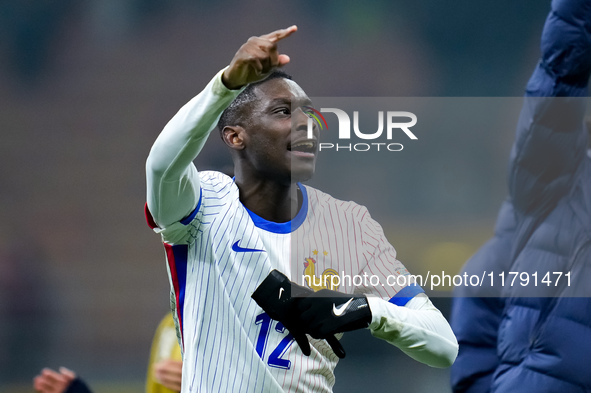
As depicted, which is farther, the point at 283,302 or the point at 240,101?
the point at 240,101

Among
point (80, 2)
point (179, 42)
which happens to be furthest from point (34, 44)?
point (179, 42)

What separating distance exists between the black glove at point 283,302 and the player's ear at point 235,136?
0.62 meters

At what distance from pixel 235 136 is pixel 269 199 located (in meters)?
0.26

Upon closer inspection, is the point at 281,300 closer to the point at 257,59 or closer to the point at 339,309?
the point at 339,309

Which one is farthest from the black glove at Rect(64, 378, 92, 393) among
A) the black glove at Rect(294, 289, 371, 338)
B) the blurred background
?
the blurred background

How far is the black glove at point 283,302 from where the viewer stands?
2.08 metres

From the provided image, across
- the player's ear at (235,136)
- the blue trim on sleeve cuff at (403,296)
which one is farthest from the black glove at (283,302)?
the player's ear at (235,136)

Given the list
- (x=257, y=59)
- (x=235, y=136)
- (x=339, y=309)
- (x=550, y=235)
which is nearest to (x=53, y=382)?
(x=235, y=136)

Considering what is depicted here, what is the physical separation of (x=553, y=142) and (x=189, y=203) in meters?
1.46

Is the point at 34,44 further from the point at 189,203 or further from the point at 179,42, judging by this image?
the point at 189,203

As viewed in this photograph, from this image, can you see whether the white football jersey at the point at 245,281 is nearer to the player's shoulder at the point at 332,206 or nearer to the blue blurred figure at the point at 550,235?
the player's shoulder at the point at 332,206

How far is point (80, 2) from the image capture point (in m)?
4.95

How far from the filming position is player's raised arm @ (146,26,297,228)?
1910 millimetres

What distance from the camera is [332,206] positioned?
8.67ft
